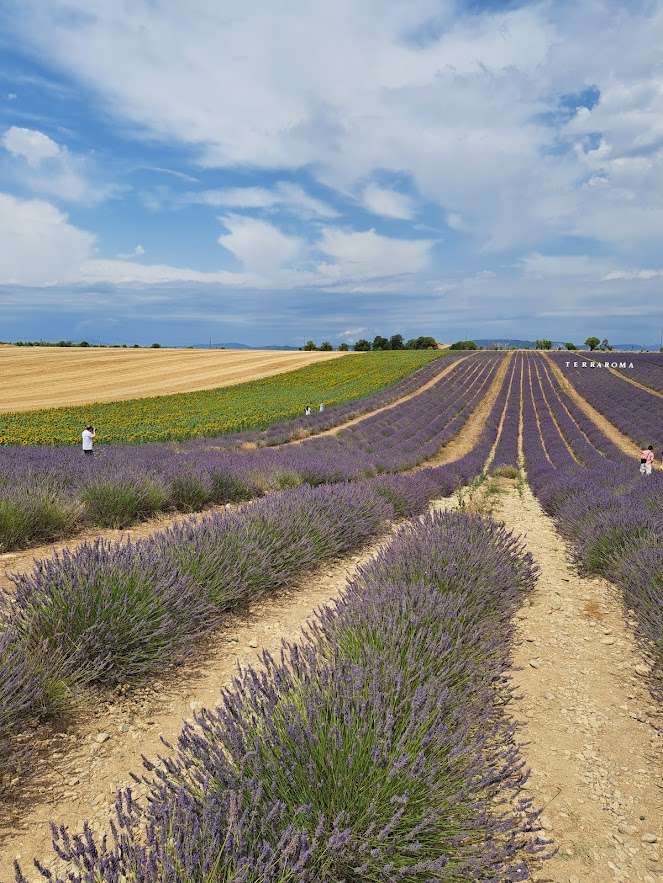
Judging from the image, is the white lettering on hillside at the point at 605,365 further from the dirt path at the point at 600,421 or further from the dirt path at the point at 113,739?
the dirt path at the point at 113,739

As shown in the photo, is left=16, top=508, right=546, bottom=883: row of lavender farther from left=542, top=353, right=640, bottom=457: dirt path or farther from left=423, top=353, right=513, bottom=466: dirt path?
left=542, top=353, right=640, bottom=457: dirt path

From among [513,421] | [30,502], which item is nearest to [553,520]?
[30,502]

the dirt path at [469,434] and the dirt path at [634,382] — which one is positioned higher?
the dirt path at [634,382]

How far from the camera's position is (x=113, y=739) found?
8.71ft

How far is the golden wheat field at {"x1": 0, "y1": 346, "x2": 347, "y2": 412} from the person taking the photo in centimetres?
3219

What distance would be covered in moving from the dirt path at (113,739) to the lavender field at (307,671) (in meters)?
0.08

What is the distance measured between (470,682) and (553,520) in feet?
21.1

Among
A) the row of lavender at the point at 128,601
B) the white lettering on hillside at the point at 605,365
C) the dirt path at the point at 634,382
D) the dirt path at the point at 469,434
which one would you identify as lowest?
the dirt path at the point at 469,434

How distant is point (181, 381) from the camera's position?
39.7 meters

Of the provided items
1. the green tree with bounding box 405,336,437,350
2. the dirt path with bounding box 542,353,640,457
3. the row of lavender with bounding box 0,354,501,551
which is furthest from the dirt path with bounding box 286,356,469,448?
the green tree with bounding box 405,336,437,350

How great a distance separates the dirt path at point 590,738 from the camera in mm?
2055

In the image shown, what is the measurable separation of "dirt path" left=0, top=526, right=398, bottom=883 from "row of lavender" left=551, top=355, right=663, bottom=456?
18848mm

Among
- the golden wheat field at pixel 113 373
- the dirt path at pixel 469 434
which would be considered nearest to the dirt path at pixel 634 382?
the dirt path at pixel 469 434

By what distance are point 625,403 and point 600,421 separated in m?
3.35
